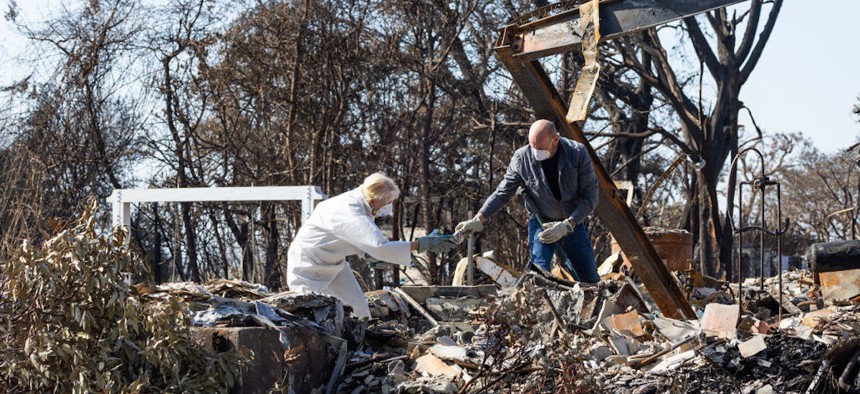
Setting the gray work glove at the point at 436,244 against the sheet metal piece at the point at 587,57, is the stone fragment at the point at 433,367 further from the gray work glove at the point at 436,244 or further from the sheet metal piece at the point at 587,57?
the sheet metal piece at the point at 587,57

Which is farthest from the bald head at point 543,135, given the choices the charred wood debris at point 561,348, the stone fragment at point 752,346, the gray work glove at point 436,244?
the stone fragment at point 752,346

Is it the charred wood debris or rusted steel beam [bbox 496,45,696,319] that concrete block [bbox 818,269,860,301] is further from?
rusted steel beam [bbox 496,45,696,319]

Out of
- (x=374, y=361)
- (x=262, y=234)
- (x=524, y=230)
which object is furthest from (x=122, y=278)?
(x=524, y=230)

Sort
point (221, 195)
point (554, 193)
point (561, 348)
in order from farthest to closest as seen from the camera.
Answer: point (221, 195) < point (554, 193) < point (561, 348)

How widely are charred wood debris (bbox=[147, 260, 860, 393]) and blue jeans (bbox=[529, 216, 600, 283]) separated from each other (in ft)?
3.02

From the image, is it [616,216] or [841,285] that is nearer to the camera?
[841,285]

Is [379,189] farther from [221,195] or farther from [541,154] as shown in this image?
[221,195]

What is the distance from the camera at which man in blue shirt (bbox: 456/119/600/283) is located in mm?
7516

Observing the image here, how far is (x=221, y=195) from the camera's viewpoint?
27.9ft

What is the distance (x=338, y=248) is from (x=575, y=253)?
2080 millimetres

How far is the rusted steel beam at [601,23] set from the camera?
23.5 ft

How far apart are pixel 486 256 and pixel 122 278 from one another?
18.1ft

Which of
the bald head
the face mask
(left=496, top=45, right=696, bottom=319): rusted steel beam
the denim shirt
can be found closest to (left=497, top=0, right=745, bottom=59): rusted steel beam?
(left=496, top=45, right=696, bottom=319): rusted steel beam

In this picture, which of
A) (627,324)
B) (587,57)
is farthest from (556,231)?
(587,57)
